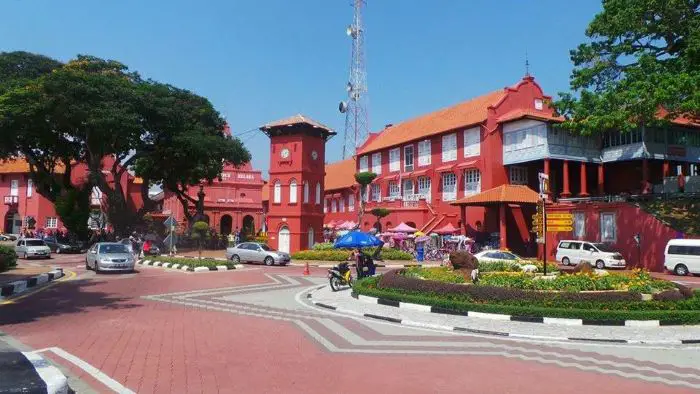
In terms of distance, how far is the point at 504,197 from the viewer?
35.0 metres

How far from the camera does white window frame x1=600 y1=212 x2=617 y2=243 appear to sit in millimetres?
31094

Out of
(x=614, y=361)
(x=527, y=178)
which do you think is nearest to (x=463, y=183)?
(x=527, y=178)

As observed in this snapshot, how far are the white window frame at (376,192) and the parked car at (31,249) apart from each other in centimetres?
2769

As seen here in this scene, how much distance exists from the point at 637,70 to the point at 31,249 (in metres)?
35.7

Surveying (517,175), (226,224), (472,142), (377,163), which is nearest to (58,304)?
(472,142)

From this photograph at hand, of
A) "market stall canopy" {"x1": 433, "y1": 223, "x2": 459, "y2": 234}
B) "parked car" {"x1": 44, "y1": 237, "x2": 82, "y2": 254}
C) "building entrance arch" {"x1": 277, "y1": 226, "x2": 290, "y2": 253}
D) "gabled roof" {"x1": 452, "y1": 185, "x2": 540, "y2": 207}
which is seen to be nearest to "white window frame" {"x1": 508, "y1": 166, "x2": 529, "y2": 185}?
"gabled roof" {"x1": 452, "y1": 185, "x2": 540, "y2": 207}

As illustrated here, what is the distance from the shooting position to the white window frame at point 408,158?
47500 mm

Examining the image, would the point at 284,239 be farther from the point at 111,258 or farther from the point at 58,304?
the point at 58,304

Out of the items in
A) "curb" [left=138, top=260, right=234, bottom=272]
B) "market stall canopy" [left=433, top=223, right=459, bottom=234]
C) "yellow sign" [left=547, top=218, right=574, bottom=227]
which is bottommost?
"curb" [left=138, top=260, right=234, bottom=272]

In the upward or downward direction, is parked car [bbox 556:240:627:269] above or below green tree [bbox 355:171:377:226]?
below

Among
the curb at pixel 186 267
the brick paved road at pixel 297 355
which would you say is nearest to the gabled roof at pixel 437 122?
the curb at pixel 186 267

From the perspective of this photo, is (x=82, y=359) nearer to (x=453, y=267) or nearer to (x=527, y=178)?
(x=453, y=267)

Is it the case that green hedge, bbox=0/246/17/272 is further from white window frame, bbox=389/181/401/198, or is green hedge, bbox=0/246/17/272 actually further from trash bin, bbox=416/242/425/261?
white window frame, bbox=389/181/401/198

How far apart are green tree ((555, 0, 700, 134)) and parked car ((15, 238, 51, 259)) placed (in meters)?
32.0
